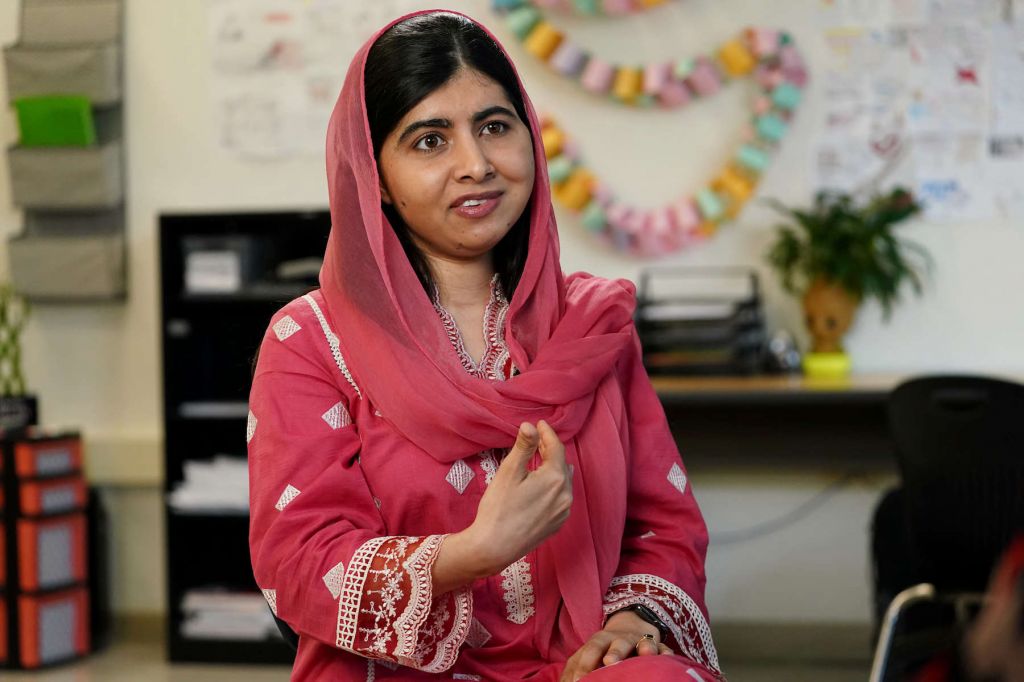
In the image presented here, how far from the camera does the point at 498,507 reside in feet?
4.48

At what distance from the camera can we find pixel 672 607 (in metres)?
1.57

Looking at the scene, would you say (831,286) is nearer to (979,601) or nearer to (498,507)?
(979,601)

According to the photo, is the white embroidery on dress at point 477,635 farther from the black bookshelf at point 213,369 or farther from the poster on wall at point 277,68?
the poster on wall at point 277,68

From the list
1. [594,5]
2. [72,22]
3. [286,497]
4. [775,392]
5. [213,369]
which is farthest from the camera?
→ [72,22]

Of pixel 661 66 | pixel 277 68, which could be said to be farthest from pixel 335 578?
pixel 277 68

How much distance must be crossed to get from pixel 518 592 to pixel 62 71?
3.21 meters

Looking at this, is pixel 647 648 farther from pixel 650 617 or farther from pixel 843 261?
pixel 843 261

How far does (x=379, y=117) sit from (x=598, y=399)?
463mm

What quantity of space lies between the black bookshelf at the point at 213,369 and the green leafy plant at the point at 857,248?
56.3 inches

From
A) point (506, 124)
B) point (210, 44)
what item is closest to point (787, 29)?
point (210, 44)

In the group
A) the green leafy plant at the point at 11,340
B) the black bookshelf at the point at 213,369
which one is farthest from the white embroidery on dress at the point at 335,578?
the green leafy plant at the point at 11,340

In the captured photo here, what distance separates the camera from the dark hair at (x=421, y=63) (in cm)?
156

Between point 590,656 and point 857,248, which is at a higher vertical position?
point 857,248

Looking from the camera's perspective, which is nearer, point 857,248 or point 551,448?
point 551,448
